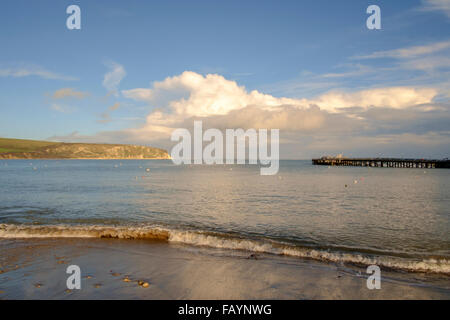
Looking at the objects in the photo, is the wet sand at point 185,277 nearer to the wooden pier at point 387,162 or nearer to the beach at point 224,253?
the beach at point 224,253

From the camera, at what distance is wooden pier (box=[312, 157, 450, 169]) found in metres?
99.3

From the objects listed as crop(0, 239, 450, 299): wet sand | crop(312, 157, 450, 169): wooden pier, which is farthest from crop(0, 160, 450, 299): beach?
crop(312, 157, 450, 169): wooden pier

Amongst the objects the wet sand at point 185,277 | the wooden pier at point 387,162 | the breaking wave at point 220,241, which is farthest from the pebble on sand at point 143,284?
the wooden pier at point 387,162

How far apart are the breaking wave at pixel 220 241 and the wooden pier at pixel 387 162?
108912mm

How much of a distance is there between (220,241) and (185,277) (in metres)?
4.51

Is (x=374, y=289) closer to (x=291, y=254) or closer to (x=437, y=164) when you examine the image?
(x=291, y=254)

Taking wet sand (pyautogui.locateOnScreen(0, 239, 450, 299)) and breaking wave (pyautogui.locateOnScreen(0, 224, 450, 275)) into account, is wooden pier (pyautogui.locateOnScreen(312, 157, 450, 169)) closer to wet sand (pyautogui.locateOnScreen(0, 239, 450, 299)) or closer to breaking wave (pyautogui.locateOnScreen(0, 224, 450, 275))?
breaking wave (pyautogui.locateOnScreen(0, 224, 450, 275))

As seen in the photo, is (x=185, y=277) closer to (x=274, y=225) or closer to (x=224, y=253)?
(x=224, y=253)

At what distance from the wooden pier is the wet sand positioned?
112 m

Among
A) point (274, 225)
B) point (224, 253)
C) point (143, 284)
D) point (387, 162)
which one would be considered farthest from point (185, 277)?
point (387, 162)

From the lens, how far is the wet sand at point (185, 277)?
7090 mm

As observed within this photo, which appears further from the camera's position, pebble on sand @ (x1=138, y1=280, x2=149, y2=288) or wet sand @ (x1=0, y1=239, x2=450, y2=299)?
pebble on sand @ (x1=138, y1=280, x2=149, y2=288)

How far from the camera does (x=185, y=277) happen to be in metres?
8.08
